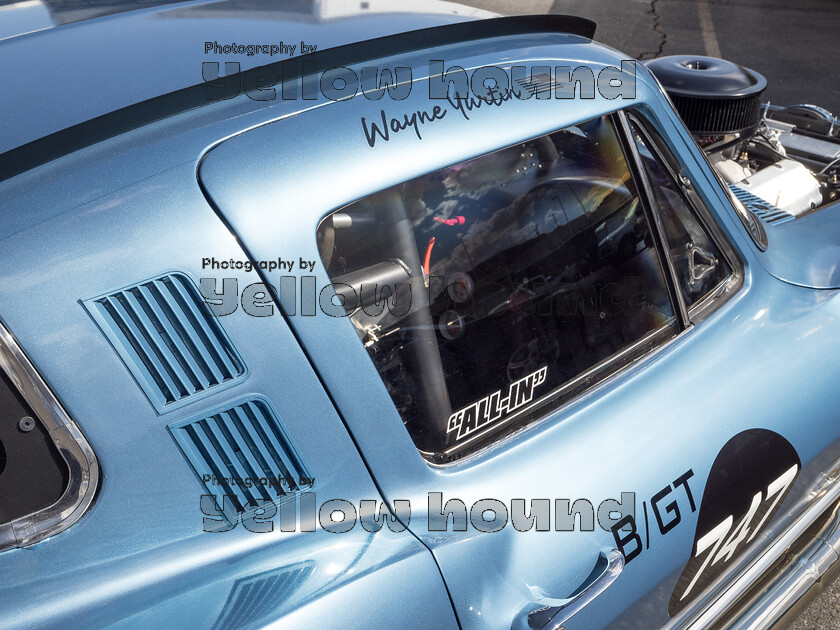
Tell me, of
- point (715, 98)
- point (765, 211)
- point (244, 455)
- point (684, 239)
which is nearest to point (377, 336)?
point (244, 455)

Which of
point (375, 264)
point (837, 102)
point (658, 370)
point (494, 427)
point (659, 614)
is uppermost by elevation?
point (375, 264)

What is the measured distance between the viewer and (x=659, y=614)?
1.66m

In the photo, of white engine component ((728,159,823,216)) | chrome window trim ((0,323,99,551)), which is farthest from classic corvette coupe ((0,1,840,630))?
white engine component ((728,159,823,216))

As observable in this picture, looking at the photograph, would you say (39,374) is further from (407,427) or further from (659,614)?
(659,614)

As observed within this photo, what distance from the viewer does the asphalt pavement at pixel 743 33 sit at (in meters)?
7.46

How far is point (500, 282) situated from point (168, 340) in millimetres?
636

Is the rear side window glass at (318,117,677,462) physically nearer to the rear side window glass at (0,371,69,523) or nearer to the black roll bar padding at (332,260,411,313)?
the black roll bar padding at (332,260,411,313)

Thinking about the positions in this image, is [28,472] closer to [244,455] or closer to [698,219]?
[244,455]

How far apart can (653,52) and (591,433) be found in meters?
7.47

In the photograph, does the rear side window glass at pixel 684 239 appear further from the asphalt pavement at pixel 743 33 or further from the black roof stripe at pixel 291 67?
the asphalt pavement at pixel 743 33

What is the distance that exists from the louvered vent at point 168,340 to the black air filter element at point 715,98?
253 centimetres

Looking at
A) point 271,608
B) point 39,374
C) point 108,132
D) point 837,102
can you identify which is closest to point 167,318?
point 39,374

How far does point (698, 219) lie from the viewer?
183cm

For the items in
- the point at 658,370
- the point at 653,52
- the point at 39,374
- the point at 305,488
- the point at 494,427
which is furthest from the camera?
the point at 653,52
